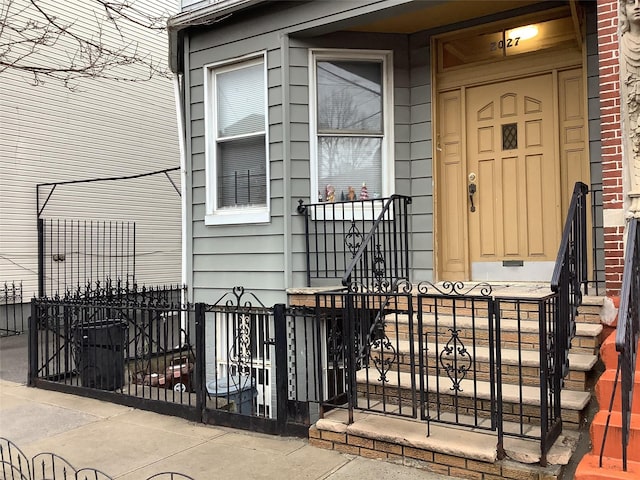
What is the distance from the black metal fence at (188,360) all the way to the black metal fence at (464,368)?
0.42 m

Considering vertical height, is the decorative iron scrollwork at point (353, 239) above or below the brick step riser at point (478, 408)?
above

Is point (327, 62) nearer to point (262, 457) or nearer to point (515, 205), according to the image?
point (515, 205)

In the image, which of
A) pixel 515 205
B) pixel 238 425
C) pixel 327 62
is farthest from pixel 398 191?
pixel 238 425

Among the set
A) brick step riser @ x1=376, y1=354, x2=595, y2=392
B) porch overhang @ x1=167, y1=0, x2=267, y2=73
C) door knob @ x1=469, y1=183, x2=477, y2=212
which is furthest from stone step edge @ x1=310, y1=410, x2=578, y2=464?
porch overhang @ x1=167, y1=0, x2=267, y2=73

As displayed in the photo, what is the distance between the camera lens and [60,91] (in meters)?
11.4

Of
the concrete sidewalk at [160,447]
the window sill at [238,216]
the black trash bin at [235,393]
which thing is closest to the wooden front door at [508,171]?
the window sill at [238,216]

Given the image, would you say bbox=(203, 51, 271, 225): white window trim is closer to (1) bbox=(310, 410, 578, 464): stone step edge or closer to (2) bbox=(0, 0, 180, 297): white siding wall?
(1) bbox=(310, 410, 578, 464): stone step edge

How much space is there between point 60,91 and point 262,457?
9.94m

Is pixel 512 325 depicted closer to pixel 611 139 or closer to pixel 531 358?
pixel 531 358

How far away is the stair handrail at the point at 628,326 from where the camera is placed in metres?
2.97

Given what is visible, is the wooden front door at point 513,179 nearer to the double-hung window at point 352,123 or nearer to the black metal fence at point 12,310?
the double-hung window at point 352,123

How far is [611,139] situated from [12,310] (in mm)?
10076

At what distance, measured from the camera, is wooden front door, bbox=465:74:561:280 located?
20.1 ft

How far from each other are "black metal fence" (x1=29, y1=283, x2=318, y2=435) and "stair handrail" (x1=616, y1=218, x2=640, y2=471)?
2301 millimetres
